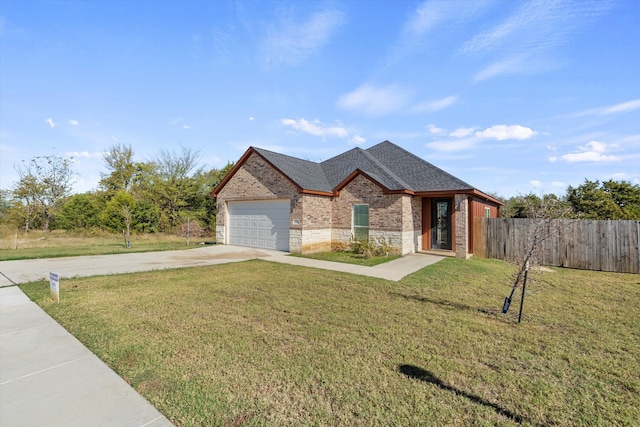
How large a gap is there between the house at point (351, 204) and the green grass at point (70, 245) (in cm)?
485

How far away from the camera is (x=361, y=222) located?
1460 cm

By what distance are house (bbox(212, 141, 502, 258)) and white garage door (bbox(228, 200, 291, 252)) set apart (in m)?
0.05

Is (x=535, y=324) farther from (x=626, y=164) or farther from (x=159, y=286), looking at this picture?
(x=626, y=164)

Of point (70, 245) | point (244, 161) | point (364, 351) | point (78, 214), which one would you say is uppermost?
point (244, 161)

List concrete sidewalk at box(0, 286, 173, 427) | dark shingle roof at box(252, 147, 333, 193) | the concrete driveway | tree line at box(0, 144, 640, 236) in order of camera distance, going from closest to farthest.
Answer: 1. concrete sidewalk at box(0, 286, 173, 427)
2. the concrete driveway
3. dark shingle roof at box(252, 147, 333, 193)
4. tree line at box(0, 144, 640, 236)

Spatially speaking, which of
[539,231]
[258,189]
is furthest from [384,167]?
[539,231]

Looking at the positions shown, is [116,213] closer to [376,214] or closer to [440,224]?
[376,214]

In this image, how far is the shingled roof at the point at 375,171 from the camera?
45.6ft

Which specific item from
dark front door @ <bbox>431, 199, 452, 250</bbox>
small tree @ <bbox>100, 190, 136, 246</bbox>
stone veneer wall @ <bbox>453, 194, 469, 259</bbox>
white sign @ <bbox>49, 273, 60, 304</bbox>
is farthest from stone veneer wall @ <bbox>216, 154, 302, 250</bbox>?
small tree @ <bbox>100, 190, 136, 246</bbox>

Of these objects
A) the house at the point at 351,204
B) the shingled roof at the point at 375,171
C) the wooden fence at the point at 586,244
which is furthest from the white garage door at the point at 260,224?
the wooden fence at the point at 586,244

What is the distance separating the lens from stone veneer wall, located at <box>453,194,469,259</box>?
12750 millimetres

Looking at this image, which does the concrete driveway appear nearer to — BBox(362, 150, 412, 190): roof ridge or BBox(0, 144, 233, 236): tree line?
BBox(362, 150, 412, 190): roof ridge

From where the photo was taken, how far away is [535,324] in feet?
15.7

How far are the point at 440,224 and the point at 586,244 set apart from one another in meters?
5.68
